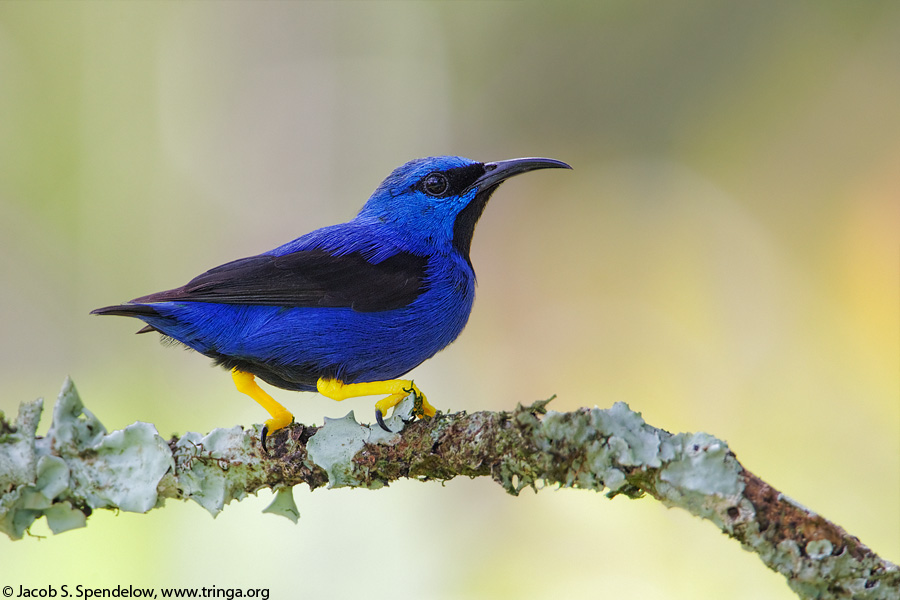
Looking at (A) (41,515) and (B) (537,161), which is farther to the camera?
(B) (537,161)

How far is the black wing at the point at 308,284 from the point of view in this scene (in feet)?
15.0

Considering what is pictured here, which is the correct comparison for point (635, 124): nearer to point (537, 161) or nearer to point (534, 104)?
point (534, 104)

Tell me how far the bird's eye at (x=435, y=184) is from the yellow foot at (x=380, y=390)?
1485 mm

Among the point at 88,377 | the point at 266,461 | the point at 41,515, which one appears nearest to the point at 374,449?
the point at 266,461

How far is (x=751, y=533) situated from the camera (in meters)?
2.89

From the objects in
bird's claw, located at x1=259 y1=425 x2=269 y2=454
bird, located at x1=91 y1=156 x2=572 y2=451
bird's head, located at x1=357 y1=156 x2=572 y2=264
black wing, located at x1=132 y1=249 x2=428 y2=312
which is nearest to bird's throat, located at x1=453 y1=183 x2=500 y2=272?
bird's head, located at x1=357 y1=156 x2=572 y2=264

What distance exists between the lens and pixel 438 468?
3.54 metres

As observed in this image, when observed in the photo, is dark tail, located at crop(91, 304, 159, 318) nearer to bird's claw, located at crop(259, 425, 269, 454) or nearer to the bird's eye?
bird's claw, located at crop(259, 425, 269, 454)

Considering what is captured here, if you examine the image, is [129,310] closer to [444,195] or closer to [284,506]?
[284,506]

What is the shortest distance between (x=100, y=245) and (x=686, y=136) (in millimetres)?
6144

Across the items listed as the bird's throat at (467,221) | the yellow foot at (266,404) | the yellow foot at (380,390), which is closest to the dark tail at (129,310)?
the yellow foot at (266,404)

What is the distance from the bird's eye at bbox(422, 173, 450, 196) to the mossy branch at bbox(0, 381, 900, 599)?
2178mm

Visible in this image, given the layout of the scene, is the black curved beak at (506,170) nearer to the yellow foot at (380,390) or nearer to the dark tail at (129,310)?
the yellow foot at (380,390)

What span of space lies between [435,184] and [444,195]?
104mm
